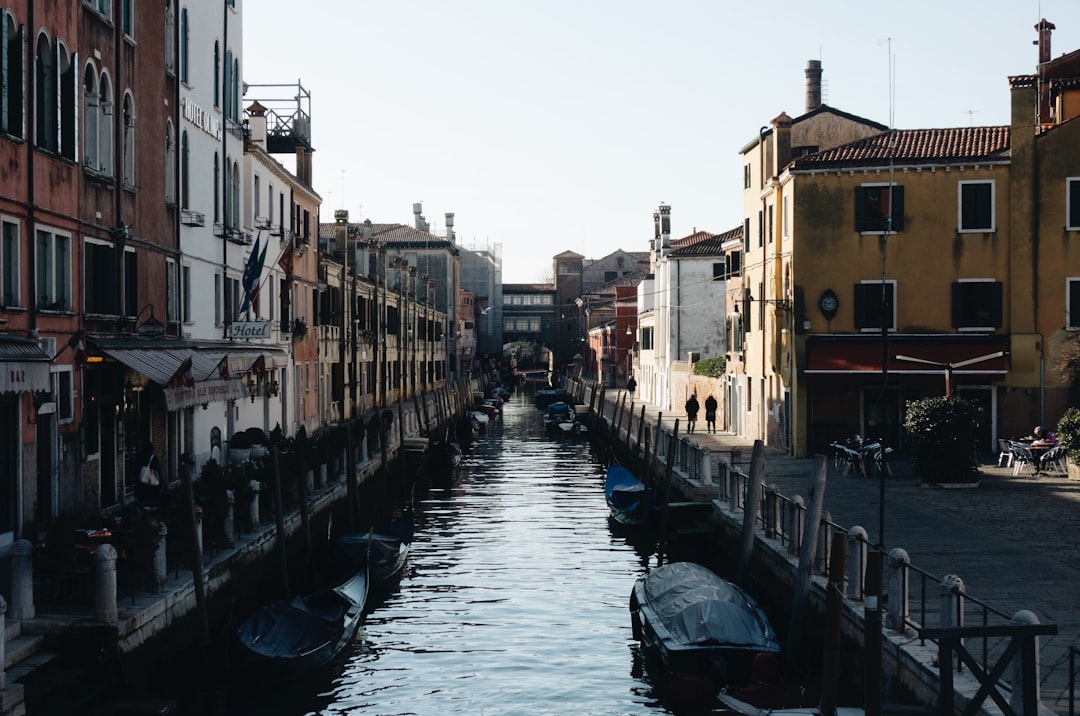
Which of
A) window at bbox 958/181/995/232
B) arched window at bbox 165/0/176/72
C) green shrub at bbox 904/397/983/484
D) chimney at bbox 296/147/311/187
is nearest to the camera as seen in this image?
green shrub at bbox 904/397/983/484

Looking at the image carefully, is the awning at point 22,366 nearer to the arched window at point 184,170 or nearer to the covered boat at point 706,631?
the covered boat at point 706,631

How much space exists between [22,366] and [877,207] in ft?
76.7

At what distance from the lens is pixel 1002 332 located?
33125mm

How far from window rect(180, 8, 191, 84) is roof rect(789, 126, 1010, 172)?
52.6 ft

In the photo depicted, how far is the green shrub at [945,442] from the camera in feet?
86.1

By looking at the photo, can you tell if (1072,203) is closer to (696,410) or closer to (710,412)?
(696,410)

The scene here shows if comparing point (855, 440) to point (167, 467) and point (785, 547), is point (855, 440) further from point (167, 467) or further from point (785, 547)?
point (167, 467)

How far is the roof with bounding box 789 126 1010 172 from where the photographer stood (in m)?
32.8

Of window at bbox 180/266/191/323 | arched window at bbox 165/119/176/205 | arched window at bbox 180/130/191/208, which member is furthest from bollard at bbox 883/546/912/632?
arched window at bbox 180/130/191/208

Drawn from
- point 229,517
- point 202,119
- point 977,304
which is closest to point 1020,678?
point 229,517

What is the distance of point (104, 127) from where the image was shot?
22.0 m

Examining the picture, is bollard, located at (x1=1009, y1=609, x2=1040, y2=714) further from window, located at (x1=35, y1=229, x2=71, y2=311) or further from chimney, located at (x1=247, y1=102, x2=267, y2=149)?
chimney, located at (x1=247, y1=102, x2=267, y2=149)

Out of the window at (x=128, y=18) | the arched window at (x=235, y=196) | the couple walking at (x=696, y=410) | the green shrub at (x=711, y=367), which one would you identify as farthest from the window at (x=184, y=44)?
the green shrub at (x=711, y=367)

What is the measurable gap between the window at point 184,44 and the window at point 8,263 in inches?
401
